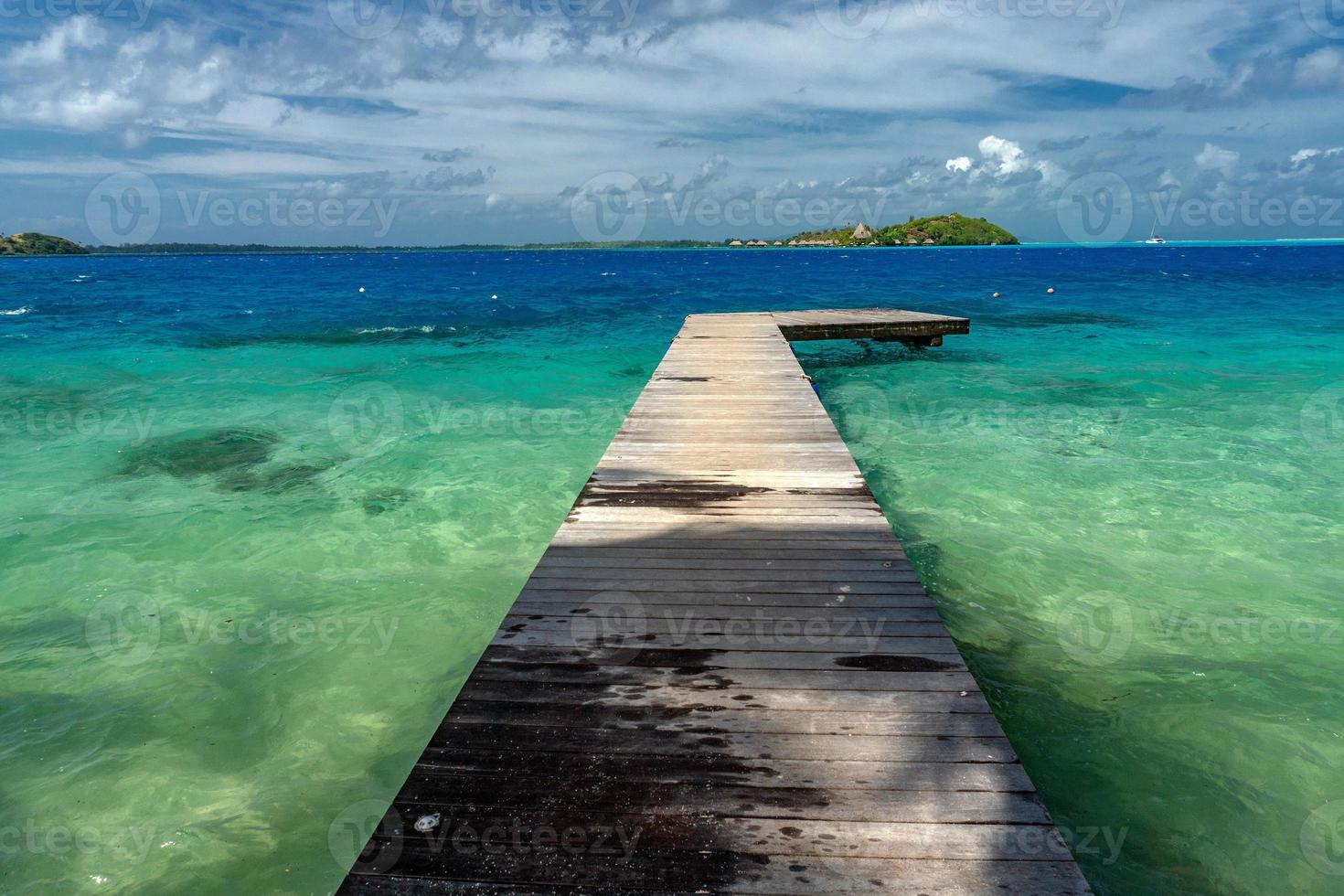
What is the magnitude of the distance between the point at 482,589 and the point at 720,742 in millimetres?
4408

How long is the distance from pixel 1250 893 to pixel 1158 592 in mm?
3436

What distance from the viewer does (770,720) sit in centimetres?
289

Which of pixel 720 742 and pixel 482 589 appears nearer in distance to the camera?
pixel 720 742

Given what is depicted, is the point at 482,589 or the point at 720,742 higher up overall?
the point at 720,742

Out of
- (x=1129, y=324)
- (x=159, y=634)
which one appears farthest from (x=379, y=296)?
(x=159, y=634)

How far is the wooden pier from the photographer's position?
221cm

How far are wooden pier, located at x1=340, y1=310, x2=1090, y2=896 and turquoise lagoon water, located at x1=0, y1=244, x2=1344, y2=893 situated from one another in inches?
56.0

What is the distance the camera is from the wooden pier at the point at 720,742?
221 cm

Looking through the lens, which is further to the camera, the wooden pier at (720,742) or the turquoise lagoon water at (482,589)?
the turquoise lagoon water at (482,589)

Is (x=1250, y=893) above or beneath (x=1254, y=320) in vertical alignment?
beneath

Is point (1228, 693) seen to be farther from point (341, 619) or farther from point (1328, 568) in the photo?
point (341, 619)

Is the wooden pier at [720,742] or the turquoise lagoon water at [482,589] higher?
the wooden pier at [720,742]

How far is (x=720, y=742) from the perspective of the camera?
276 cm

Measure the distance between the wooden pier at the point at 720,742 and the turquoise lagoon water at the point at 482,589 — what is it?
4.66 feet
